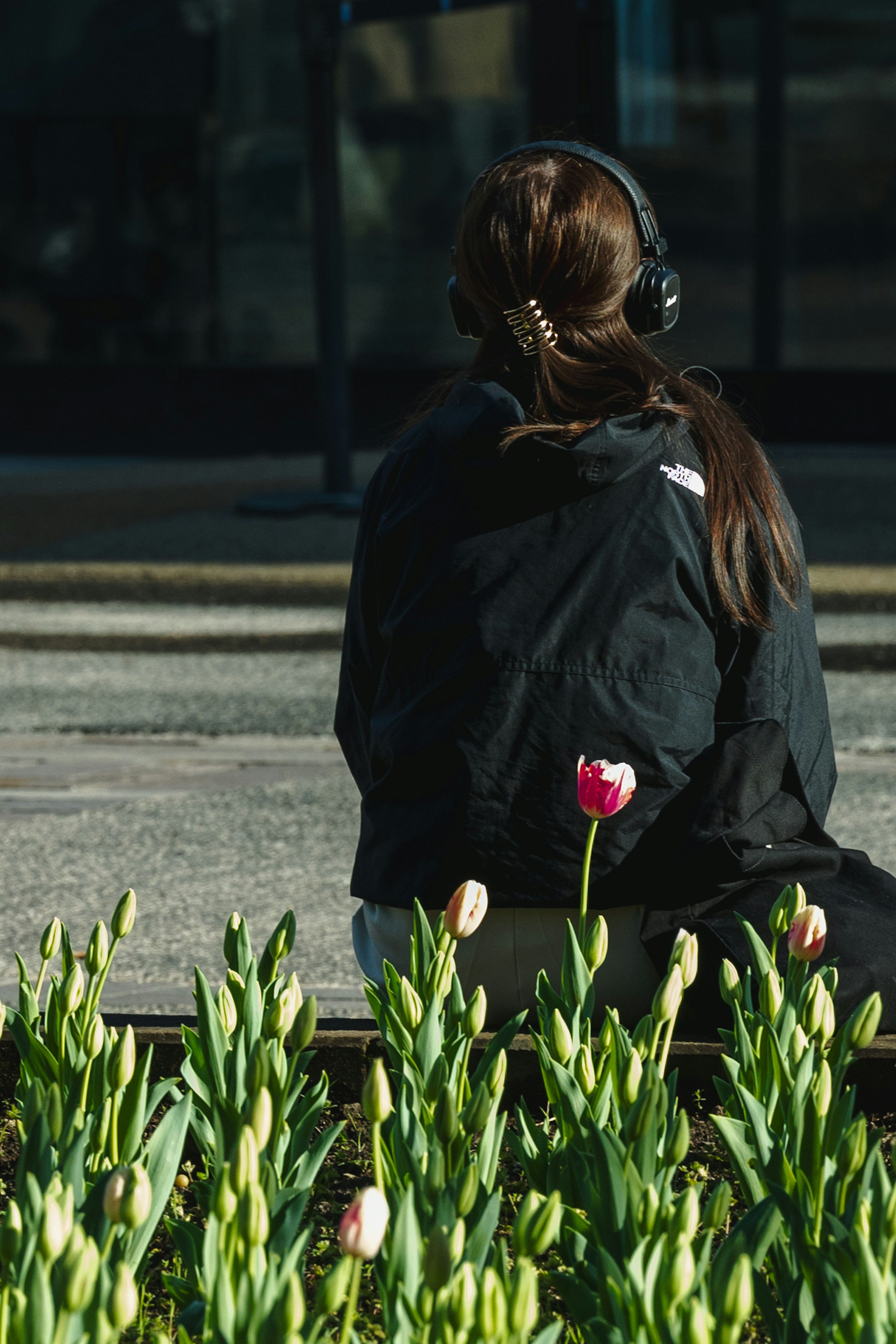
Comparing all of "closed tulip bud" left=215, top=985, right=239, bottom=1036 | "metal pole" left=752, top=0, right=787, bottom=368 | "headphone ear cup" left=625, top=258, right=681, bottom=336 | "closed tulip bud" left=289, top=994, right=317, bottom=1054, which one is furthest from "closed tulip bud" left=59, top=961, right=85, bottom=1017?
"metal pole" left=752, top=0, right=787, bottom=368

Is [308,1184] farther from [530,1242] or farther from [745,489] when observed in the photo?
[745,489]

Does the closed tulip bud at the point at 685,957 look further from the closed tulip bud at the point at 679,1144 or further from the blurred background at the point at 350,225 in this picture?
the blurred background at the point at 350,225

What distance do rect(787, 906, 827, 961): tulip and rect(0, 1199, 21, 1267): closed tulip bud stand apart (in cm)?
86

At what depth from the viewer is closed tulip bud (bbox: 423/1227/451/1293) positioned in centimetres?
147

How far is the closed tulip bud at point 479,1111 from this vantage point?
6.12 ft

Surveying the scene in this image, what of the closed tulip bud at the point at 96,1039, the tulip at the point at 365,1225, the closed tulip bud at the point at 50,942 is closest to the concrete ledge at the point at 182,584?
the closed tulip bud at the point at 50,942

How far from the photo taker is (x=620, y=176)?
2.59 m

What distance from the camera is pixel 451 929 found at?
6.66 feet

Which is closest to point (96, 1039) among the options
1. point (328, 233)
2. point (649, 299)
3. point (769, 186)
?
point (649, 299)

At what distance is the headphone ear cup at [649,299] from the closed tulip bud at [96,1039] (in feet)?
3.95

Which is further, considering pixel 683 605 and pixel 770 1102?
pixel 683 605

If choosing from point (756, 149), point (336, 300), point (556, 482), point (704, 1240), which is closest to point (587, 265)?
point (556, 482)

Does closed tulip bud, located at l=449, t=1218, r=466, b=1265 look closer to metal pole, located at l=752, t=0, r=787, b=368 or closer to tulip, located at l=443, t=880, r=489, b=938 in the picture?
tulip, located at l=443, t=880, r=489, b=938

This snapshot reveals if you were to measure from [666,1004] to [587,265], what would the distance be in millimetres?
1060
